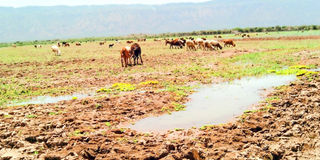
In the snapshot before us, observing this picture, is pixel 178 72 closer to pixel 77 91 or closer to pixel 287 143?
pixel 77 91

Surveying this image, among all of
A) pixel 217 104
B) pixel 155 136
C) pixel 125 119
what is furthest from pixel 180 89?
pixel 155 136

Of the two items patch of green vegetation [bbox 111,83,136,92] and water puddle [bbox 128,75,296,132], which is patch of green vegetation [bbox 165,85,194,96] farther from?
patch of green vegetation [bbox 111,83,136,92]

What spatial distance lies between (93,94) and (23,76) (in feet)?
24.1

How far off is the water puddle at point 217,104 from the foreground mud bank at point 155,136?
469mm

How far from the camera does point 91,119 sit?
792cm

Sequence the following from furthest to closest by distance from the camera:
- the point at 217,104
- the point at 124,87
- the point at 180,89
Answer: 1. the point at 124,87
2. the point at 180,89
3. the point at 217,104

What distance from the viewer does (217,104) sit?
9.09 metres

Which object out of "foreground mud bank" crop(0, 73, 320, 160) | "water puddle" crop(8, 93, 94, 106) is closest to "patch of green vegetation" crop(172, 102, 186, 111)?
"foreground mud bank" crop(0, 73, 320, 160)

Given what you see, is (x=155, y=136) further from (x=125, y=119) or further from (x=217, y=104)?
(x=217, y=104)

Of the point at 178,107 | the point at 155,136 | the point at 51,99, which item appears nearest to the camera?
the point at 155,136

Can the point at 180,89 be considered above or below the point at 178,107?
above

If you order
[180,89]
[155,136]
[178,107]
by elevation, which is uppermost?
[180,89]

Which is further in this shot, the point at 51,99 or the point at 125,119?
the point at 51,99

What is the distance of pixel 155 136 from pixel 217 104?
10.3 feet
